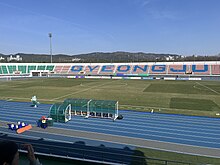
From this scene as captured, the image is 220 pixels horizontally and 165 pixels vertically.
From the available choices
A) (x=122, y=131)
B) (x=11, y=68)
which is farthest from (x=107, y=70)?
(x=122, y=131)

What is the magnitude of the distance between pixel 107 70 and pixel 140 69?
1211cm

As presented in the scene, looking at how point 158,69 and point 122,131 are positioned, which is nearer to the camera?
point 122,131

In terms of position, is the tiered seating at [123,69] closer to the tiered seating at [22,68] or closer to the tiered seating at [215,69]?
the tiered seating at [215,69]

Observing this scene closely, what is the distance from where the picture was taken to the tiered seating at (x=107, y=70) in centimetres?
7147

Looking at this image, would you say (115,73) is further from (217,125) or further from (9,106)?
(217,125)

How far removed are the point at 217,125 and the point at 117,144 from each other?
862 cm

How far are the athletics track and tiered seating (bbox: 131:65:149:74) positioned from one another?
50.7 metres

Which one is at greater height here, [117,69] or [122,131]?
[117,69]

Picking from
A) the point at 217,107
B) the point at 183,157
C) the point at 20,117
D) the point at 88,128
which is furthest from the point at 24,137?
the point at 217,107

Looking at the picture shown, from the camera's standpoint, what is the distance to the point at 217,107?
69.8ft

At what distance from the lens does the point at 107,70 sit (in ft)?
240

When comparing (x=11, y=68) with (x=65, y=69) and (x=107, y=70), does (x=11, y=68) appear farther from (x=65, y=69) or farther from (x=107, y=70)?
(x=107, y=70)

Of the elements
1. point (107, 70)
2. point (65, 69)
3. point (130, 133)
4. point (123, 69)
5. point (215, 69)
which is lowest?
point (130, 133)

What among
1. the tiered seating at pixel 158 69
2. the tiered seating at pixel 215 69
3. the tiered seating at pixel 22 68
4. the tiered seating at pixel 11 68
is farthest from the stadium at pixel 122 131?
the tiered seating at pixel 22 68
